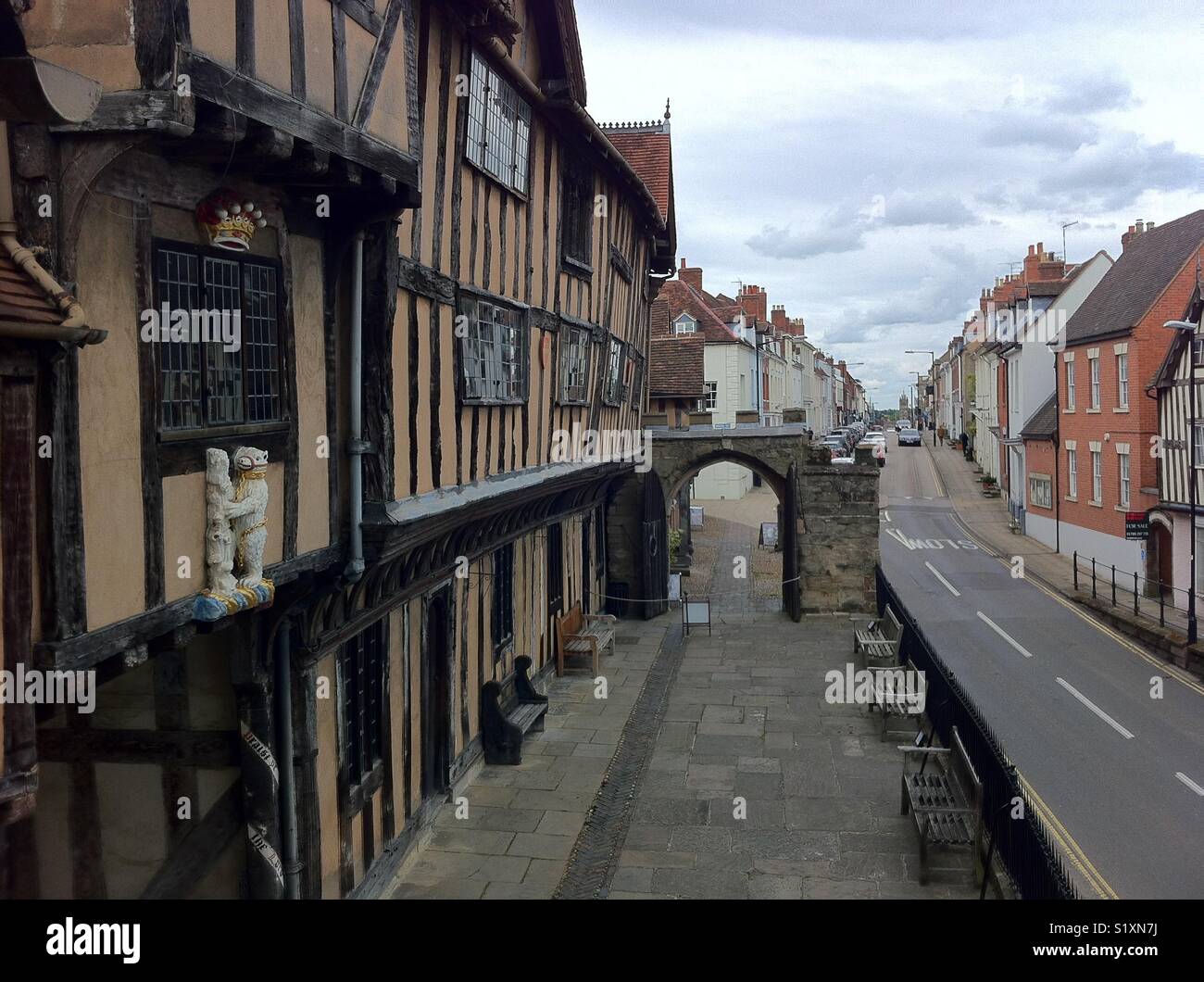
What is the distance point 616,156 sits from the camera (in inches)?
644

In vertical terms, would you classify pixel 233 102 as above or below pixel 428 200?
below

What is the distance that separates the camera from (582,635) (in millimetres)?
18766

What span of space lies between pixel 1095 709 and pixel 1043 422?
2319cm

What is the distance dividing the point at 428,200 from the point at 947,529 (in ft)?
113

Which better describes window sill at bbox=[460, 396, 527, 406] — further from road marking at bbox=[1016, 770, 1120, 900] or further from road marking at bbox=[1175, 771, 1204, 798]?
road marking at bbox=[1175, 771, 1204, 798]

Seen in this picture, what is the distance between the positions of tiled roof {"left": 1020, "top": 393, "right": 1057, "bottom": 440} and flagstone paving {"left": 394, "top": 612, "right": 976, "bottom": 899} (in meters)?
22.8

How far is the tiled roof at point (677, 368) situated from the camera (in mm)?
29641

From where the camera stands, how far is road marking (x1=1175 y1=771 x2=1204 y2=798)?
509 inches

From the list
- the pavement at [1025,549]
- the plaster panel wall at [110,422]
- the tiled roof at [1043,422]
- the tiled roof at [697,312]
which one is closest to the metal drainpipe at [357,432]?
the plaster panel wall at [110,422]

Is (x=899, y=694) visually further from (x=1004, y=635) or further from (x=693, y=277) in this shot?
(x=693, y=277)

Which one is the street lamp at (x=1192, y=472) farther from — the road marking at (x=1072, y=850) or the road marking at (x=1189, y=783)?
the road marking at (x=1072, y=850)

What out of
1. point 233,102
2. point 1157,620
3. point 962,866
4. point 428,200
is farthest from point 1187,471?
A: point 233,102

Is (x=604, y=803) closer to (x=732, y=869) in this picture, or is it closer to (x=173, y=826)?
(x=732, y=869)

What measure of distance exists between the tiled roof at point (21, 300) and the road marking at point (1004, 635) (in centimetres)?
1990
